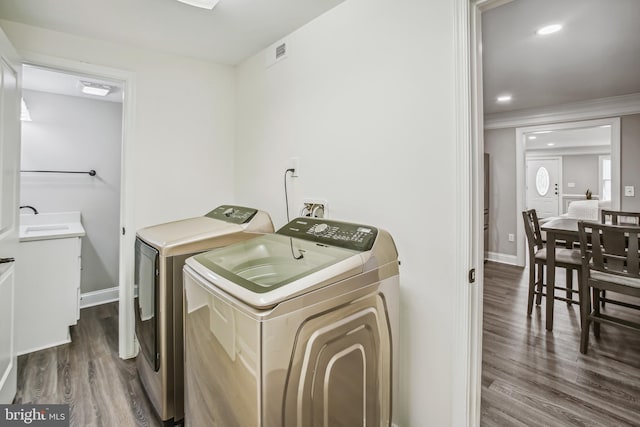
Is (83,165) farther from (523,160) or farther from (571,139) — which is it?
(571,139)

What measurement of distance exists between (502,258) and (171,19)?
555 centimetres

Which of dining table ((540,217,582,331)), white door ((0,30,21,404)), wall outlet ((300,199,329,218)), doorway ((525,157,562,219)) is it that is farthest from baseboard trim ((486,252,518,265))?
white door ((0,30,21,404))

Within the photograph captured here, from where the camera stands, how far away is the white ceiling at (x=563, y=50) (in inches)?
81.1

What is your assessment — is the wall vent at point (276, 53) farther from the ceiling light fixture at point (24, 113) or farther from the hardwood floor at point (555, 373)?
the hardwood floor at point (555, 373)

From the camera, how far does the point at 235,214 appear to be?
82.7 inches

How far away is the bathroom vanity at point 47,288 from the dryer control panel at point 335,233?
7.13ft

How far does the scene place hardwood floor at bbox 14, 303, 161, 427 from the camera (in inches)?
69.2

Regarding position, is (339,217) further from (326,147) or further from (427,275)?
(427,275)

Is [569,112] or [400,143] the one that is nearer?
[400,143]

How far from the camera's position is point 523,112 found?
4.79 metres

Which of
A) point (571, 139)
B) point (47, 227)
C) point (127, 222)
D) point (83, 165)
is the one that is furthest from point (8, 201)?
point (571, 139)

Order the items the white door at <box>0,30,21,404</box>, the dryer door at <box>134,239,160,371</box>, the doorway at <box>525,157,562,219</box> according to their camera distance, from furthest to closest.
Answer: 1. the doorway at <box>525,157,562,219</box>
2. the dryer door at <box>134,239,160,371</box>
3. the white door at <box>0,30,21,404</box>

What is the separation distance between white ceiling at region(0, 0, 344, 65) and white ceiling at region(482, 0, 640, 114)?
138cm

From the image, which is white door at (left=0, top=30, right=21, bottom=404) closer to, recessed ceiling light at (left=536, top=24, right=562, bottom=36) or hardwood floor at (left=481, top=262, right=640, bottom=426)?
hardwood floor at (left=481, top=262, right=640, bottom=426)
